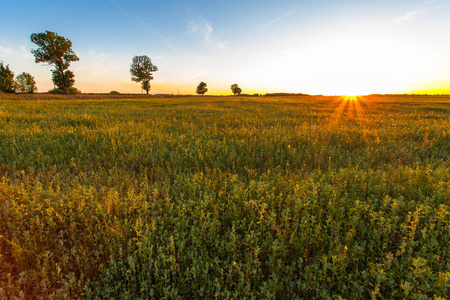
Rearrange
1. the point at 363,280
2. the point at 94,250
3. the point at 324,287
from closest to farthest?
the point at 324,287
the point at 363,280
the point at 94,250

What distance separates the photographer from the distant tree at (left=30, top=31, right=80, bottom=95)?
59969 mm

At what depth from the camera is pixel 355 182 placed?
11.1ft

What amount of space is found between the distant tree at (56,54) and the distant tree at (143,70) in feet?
68.5

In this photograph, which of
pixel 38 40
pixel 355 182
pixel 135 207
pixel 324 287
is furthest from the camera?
pixel 38 40

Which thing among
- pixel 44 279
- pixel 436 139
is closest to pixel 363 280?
pixel 44 279

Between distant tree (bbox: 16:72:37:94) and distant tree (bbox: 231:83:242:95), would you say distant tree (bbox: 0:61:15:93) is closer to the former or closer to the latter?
distant tree (bbox: 16:72:37:94)

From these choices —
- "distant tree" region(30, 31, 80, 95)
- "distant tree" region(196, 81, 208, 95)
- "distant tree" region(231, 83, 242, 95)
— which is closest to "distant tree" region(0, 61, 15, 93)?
"distant tree" region(30, 31, 80, 95)

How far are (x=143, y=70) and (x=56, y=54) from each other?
92.6ft

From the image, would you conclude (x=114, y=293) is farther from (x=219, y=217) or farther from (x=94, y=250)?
(x=219, y=217)

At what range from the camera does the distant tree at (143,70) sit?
8219 centimetres

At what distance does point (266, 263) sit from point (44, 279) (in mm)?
2112

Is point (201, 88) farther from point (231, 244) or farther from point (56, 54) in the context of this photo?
point (231, 244)

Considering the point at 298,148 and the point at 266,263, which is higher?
the point at 298,148

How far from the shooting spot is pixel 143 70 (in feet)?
272
